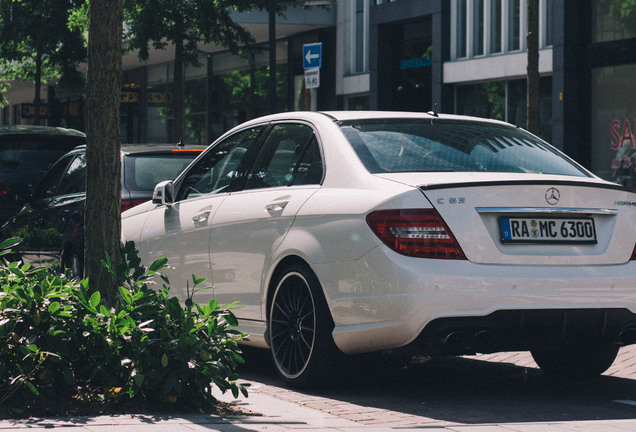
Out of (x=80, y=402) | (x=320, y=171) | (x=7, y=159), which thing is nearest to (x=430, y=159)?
(x=320, y=171)

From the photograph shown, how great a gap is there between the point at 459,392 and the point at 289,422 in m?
1.58

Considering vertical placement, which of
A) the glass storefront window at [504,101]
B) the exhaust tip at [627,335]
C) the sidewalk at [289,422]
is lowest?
the sidewalk at [289,422]

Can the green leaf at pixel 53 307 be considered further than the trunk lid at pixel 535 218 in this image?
No

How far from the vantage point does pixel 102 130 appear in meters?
5.89

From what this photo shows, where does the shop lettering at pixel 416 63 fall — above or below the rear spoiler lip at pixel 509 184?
above

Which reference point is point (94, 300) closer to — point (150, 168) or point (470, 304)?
point (470, 304)

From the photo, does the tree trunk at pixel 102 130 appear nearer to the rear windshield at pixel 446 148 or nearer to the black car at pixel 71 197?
the rear windshield at pixel 446 148

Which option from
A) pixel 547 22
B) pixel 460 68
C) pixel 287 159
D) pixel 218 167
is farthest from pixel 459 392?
pixel 460 68

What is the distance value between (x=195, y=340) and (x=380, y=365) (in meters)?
2.57

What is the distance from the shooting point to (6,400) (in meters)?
5.07

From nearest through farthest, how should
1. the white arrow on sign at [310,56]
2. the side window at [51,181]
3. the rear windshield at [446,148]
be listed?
the rear windshield at [446,148]
the side window at [51,181]
the white arrow on sign at [310,56]

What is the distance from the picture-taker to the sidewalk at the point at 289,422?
15.4 ft

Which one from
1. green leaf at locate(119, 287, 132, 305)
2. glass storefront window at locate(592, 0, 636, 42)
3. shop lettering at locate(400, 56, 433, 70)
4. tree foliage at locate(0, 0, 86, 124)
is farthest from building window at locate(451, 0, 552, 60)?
green leaf at locate(119, 287, 132, 305)

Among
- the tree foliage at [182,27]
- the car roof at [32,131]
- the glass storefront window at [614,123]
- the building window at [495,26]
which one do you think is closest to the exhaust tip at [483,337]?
the car roof at [32,131]
